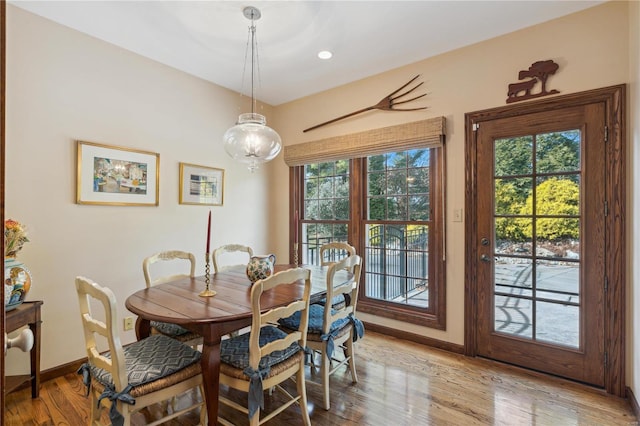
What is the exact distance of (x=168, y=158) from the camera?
3.19 meters

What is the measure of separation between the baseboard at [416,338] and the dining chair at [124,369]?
6.82ft

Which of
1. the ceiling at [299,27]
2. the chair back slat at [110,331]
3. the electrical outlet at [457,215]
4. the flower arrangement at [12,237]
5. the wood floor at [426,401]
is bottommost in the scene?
the wood floor at [426,401]

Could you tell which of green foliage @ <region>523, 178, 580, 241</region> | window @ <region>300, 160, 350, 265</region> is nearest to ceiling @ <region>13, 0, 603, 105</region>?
window @ <region>300, 160, 350, 265</region>

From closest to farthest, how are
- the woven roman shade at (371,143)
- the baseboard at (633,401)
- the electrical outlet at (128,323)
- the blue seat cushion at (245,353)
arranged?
the blue seat cushion at (245,353) → the baseboard at (633,401) → the electrical outlet at (128,323) → the woven roman shade at (371,143)

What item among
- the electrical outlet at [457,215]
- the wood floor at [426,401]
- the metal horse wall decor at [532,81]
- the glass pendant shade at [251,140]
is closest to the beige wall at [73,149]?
the wood floor at [426,401]

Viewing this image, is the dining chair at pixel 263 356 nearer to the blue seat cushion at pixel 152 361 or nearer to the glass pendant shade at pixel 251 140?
the blue seat cushion at pixel 152 361

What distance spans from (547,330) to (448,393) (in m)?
0.99

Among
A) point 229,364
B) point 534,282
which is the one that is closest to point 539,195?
point 534,282

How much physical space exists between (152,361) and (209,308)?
0.38 m

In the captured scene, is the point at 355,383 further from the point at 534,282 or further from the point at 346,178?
the point at 346,178

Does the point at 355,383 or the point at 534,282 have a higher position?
the point at 534,282

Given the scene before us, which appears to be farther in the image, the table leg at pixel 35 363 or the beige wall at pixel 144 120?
the beige wall at pixel 144 120

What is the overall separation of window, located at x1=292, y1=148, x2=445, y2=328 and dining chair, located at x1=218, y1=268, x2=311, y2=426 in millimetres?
1735

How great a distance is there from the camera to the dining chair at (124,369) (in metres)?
1.41
